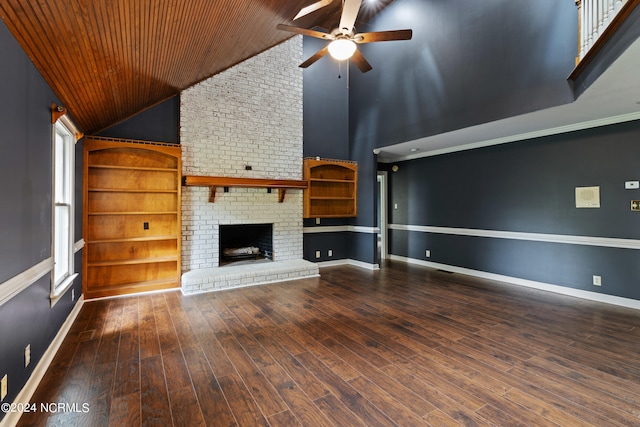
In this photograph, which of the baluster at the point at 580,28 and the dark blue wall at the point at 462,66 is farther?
the dark blue wall at the point at 462,66

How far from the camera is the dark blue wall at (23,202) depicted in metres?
1.72

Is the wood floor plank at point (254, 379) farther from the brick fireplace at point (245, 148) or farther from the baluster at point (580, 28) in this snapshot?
the baluster at point (580, 28)

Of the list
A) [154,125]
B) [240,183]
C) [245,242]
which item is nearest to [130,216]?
[154,125]

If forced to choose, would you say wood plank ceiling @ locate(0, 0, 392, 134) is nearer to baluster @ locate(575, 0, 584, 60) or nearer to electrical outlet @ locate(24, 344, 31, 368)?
electrical outlet @ locate(24, 344, 31, 368)

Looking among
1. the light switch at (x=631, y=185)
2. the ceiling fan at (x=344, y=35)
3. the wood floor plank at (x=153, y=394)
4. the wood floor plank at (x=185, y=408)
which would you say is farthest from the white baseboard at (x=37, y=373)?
the light switch at (x=631, y=185)

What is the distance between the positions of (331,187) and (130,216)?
387cm

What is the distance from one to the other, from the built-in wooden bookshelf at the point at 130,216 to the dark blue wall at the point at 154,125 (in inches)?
10.5

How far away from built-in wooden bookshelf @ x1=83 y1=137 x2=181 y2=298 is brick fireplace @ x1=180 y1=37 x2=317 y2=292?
25 centimetres

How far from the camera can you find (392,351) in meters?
2.74

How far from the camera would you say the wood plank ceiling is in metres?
1.87

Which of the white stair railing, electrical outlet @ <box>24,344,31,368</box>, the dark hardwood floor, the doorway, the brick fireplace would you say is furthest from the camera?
the doorway

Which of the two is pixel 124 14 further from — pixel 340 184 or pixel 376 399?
pixel 340 184

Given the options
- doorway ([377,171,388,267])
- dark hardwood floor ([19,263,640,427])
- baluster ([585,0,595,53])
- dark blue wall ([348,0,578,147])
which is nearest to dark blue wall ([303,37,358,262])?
dark blue wall ([348,0,578,147])

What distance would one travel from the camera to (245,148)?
5.55m
